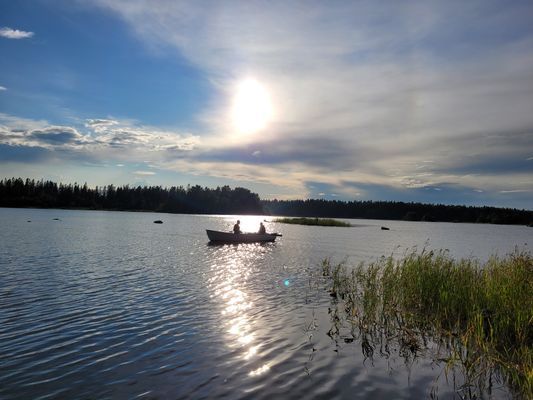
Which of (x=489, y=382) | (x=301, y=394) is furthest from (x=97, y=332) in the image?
(x=489, y=382)

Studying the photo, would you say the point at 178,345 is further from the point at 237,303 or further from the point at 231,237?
the point at 231,237

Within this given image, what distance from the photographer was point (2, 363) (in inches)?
376

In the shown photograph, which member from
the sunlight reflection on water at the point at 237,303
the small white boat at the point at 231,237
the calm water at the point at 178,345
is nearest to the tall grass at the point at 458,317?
the calm water at the point at 178,345

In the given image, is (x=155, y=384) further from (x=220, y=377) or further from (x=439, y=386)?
(x=439, y=386)

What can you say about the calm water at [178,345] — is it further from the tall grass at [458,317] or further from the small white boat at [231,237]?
the small white boat at [231,237]

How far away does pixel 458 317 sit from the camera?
43.3 feet

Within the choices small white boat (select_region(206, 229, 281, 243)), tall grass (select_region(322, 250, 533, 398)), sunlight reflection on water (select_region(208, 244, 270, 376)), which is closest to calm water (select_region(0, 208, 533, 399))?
sunlight reflection on water (select_region(208, 244, 270, 376))

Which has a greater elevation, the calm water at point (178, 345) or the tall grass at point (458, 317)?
the tall grass at point (458, 317)

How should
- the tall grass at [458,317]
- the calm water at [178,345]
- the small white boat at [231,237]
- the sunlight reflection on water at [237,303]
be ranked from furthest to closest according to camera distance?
the small white boat at [231,237], the sunlight reflection on water at [237,303], the tall grass at [458,317], the calm water at [178,345]

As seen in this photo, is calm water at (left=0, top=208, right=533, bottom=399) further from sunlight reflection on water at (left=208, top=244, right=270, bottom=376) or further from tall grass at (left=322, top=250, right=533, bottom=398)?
tall grass at (left=322, top=250, right=533, bottom=398)

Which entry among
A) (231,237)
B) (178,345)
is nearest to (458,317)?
(178,345)

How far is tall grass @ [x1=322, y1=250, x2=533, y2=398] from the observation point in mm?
9797

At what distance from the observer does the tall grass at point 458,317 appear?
980cm

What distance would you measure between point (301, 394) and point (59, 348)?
24.3 feet
